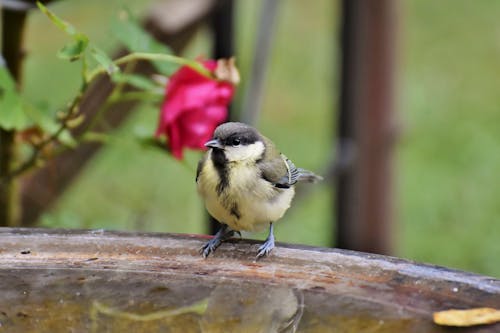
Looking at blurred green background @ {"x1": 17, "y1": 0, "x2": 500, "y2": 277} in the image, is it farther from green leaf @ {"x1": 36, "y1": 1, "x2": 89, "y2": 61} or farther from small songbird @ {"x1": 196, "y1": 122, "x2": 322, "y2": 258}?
green leaf @ {"x1": 36, "y1": 1, "x2": 89, "y2": 61}

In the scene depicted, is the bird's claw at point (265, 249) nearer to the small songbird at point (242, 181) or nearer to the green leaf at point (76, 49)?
the small songbird at point (242, 181)

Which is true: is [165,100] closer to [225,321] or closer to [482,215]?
[225,321]

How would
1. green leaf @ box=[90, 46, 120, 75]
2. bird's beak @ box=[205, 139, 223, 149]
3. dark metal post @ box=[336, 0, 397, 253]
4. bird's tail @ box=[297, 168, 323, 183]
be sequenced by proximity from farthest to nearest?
1. dark metal post @ box=[336, 0, 397, 253]
2. bird's tail @ box=[297, 168, 323, 183]
3. bird's beak @ box=[205, 139, 223, 149]
4. green leaf @ box=[90, 46, 120, 75]

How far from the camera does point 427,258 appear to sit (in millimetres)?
5398

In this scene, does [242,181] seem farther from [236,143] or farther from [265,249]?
[265,249]

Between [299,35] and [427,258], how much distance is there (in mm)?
3122

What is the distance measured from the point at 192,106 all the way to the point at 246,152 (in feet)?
1.14

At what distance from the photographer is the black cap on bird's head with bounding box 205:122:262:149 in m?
2.51

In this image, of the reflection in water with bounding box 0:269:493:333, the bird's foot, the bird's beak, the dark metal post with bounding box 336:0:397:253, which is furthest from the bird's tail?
the dark metal post with bounding box 336:0:397:253

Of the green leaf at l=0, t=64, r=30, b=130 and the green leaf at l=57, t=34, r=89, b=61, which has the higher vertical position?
the green leaf at l=57, t=34, r=89, b=61

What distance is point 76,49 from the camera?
2.02m

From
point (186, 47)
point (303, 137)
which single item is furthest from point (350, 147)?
point (303, 137)

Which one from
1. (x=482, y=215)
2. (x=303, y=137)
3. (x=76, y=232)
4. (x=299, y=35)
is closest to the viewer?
(x=76, y=232)

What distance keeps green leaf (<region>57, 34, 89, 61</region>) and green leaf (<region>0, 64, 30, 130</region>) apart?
0.19m
